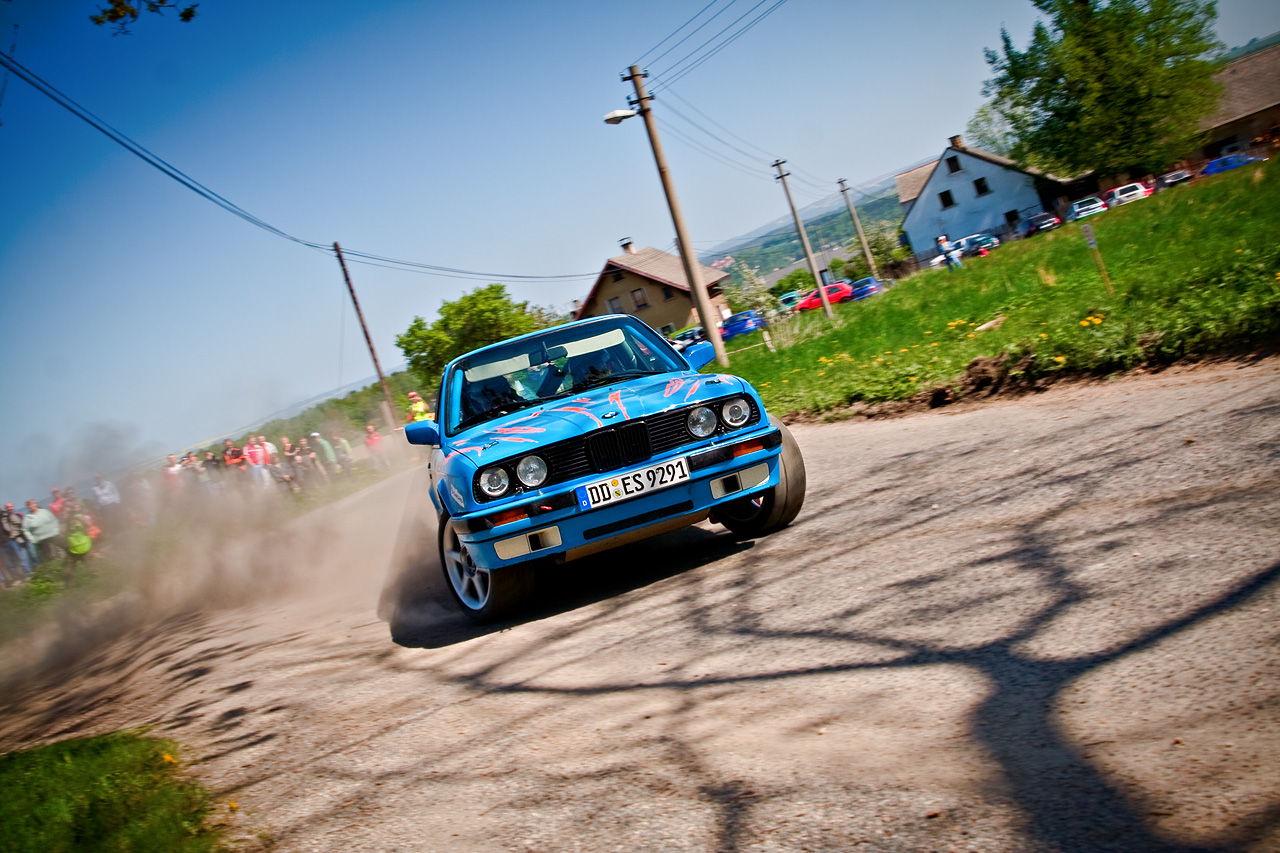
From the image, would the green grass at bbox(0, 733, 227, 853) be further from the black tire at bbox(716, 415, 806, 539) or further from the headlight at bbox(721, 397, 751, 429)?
the black tire at bbox(716, 415, 806, 539)

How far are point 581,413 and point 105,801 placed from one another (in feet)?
9.15

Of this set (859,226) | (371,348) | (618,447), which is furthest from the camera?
(859,226)

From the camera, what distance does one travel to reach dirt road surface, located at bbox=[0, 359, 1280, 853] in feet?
7.12

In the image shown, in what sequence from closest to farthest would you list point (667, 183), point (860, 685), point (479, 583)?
point (860, 685), point (479, 583), point (667, 183)

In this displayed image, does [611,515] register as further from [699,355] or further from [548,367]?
[699,355]

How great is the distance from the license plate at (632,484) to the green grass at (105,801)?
2.16m

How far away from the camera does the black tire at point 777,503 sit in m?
5.31

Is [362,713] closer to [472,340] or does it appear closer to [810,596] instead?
[810,596]

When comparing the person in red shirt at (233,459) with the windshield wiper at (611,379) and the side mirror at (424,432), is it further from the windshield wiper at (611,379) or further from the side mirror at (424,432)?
the windshield wiper at (611,379)

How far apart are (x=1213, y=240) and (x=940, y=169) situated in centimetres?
6577

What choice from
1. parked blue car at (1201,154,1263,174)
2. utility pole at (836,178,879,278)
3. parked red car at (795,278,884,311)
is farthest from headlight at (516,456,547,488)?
utility pole at (836,178,879,278)

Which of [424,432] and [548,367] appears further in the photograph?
[548,367]

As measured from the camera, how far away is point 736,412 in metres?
5.05

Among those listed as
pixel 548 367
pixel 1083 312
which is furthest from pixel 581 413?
pixel 1083 312
